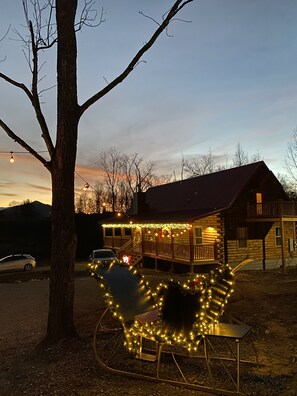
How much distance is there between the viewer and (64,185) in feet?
22.3

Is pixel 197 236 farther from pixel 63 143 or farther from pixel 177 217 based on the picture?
pixel 63 143

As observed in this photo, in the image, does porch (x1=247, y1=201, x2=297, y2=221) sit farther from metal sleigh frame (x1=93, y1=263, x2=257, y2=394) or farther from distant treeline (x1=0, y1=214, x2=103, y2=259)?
distant treeline (x1=0, y1=214, x2=103, y2=259)

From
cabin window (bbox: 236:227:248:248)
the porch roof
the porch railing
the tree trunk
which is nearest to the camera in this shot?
the tree trunk

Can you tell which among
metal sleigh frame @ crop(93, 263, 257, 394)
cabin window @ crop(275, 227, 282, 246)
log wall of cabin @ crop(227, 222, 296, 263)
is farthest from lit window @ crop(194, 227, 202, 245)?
metal sleigh frame @ crop(93, 263, 257, 394)

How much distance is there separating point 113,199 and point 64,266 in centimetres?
5213

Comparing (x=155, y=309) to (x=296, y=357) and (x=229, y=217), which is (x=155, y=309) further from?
(x=229, y=217)

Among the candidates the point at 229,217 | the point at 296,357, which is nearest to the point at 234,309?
the point at 296,357

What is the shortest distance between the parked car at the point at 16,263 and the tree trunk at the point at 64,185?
23.8 meters

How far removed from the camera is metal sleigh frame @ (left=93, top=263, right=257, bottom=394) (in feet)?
16.5

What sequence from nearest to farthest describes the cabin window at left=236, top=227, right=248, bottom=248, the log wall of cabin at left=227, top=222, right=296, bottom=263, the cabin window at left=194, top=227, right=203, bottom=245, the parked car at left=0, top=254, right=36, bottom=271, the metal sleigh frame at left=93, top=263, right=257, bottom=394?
the metal sleigh frame at left=93, top=263, right=257, bottom=394 → the log wall of cabin at left=227, top=222, right=296, bottom=263 → the cabin window at left=236, top=227, right=248, bottom=248 → the cabin window at left=194, top=227, right=203, bottom=245 → the parked car at left=0, top=254, right=36, bottom=271

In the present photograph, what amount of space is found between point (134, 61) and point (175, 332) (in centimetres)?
484

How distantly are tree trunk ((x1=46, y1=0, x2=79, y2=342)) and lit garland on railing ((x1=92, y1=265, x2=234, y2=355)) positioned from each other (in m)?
0.96

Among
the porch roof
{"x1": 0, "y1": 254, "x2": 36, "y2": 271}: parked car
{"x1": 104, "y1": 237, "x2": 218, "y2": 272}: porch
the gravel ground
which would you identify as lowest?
{"x1": 0, "y1": 254, "x2": 36, "y2": 271}: parked car

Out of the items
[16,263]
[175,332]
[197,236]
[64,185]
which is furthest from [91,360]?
[16,263]
